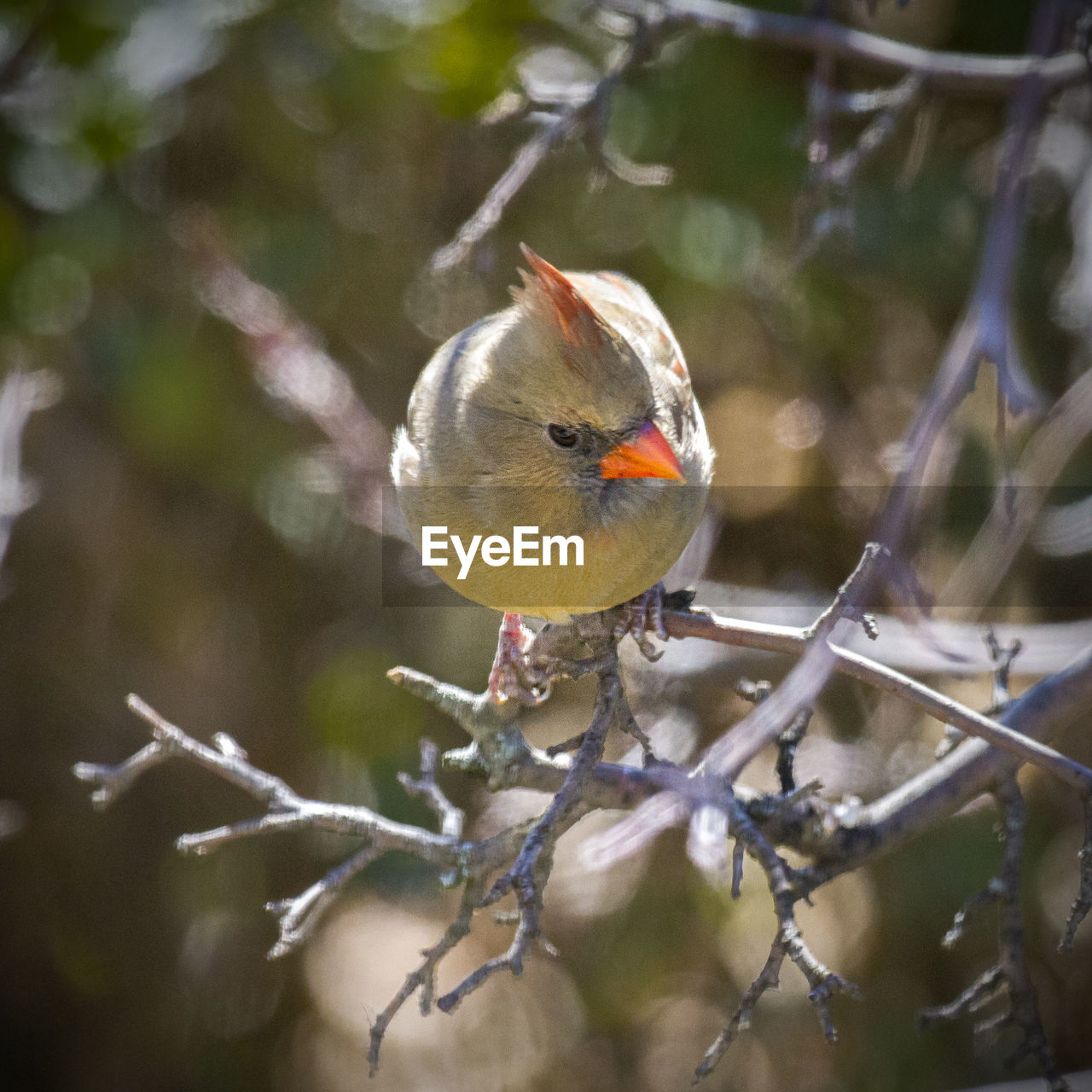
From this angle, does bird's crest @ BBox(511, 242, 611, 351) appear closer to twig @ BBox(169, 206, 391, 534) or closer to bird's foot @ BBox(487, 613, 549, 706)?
bird's foot @ BBox(487, 613, 549, 706)

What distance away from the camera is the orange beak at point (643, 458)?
1867 millimetres

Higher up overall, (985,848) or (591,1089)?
(985,848)

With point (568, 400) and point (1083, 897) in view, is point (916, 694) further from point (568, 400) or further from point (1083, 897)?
point (568, 400)

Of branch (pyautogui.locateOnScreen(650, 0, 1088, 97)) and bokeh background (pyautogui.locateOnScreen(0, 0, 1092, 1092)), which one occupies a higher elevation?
branch (pyautogui.locateOnScreen(650, 0, 1088, 97))

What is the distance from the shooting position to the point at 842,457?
3.32m

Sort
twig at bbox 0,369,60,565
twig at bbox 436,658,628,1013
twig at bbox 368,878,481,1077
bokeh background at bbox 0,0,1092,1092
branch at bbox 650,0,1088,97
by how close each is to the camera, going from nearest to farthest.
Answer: twig at bbox 436,658,628,1013 < twig at bbox 368,878,481,1077 < branch at bbox 650,0,1088,97 < twig at bbox 0,369,60,565 < bokeh background at bbox 0,0,1092,1092

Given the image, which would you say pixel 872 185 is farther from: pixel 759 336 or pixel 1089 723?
pixel 1089 723

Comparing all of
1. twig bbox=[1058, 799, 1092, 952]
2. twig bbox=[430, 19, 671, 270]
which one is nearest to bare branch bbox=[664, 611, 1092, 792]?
twig bbox=[1058, 799, 1092, 952]

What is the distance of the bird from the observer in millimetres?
1871

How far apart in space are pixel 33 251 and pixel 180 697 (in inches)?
58.2

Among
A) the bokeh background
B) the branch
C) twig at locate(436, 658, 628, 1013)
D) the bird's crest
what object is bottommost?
the bokeh background

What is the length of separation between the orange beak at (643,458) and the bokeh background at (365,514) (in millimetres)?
1174

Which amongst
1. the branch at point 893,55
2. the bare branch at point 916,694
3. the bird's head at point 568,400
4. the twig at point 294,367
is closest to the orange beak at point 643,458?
the bird's head at point 568,400

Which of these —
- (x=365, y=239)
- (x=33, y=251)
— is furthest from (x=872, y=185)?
(x=33, y=251)
